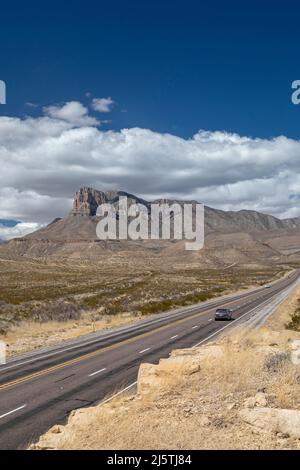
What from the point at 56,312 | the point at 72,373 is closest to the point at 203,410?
the point at 72,373

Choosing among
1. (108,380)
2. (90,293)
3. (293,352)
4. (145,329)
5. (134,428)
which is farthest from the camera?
(90,293)

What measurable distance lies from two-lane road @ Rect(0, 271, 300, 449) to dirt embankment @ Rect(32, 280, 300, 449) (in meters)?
2.82

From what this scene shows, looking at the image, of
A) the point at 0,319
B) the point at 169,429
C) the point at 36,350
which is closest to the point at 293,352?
the point at 169,429

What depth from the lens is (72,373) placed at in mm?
21391

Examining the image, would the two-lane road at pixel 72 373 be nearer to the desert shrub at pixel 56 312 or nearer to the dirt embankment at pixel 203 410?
the dirt embankment at pixel 203 410

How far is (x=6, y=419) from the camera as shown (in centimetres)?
1430

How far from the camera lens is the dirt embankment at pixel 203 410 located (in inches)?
353

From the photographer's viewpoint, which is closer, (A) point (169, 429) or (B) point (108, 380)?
(A) point (169, 429)

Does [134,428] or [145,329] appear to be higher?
[134,428]

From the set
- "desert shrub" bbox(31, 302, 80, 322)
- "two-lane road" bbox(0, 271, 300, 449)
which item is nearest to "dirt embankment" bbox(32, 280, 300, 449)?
"two-lane road" bbox(0, 271, 300, 449)

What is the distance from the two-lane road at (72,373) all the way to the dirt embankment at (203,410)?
9.24 feet

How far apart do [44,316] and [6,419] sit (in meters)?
33.3
